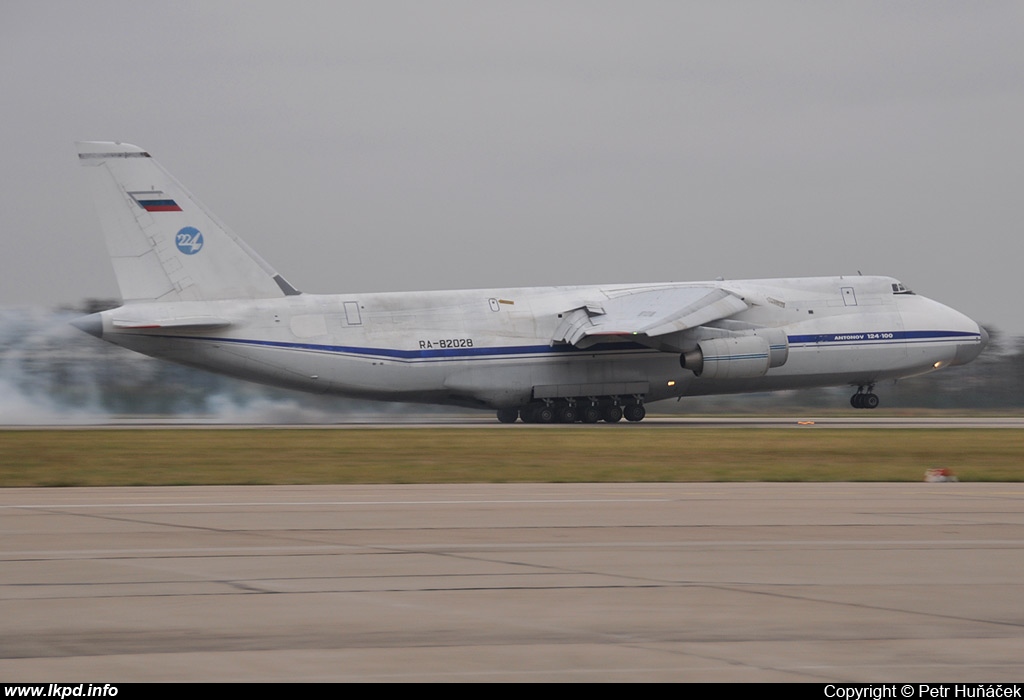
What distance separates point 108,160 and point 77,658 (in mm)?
31018

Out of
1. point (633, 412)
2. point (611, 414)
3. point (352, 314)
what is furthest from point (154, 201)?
point (633, 412)

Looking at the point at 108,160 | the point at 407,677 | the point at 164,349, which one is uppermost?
the point at 108,160

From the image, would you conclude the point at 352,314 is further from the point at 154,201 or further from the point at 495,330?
the point at 154,201

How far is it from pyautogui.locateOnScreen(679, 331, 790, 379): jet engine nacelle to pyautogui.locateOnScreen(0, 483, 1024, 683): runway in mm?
23253

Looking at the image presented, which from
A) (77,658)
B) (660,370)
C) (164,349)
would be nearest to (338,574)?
(77,658)

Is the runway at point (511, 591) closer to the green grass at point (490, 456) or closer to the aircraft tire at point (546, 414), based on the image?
the green grass at point (490, 456)

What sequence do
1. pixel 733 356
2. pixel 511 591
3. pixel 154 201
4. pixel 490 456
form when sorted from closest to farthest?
pixel 511 591, pixel 490 456, pixel 154 201, pixel 733 356

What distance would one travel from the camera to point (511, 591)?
8.93 m

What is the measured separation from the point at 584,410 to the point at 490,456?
1600 cm

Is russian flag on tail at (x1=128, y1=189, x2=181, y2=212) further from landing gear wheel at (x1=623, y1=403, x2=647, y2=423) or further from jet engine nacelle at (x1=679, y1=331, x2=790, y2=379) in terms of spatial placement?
jet engine nacelle at (x1=679, y1=331, x2=790, y2=379)

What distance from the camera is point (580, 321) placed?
38062mm

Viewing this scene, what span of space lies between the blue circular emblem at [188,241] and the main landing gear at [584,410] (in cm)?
1083

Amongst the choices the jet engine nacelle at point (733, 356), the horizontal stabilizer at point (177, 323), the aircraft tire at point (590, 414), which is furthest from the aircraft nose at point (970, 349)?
the horizontal stabilizer at point (177, 323)
